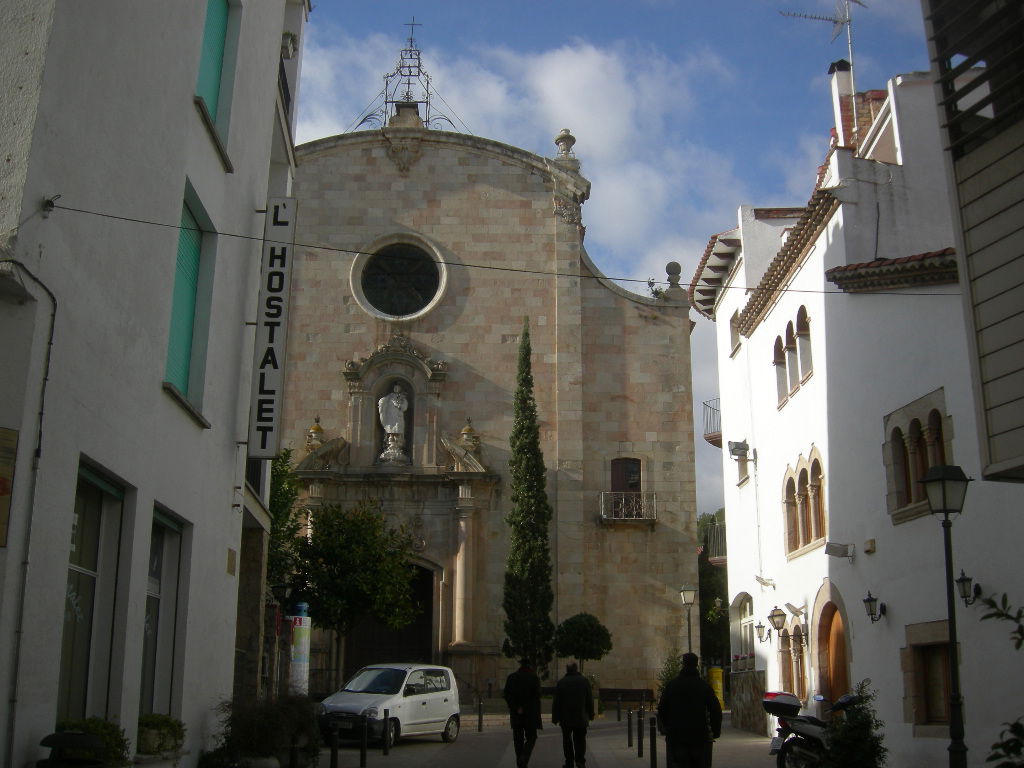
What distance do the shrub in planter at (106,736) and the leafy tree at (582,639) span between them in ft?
60.2

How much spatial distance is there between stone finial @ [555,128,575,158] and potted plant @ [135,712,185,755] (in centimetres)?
2450

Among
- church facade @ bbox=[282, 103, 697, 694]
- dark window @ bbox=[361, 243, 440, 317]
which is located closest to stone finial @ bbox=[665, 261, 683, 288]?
church facade @ bbox=[282, 103, 697, 694]

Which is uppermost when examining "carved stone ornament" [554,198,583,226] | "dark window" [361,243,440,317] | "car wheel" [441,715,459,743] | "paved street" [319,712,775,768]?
"carved stone ornament" [554,198,583,226]

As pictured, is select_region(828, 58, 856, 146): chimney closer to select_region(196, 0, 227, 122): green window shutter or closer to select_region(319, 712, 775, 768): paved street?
select_region(319, 712, 775, 768): paved street

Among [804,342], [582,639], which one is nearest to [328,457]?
[582,639]

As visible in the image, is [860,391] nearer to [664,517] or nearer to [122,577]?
[122,577]

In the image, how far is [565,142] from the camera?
32125 mm

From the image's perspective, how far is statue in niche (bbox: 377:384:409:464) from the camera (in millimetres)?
29109

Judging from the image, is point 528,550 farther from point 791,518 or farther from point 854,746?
point 854,746

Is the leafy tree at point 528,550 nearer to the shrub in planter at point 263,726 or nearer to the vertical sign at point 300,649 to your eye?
the vertical sign at point 300,649

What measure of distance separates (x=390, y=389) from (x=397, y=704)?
1309 centimetres

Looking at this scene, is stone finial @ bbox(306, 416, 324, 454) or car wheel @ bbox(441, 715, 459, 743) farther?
stone finial @ bbox(306, 416, 324, 454)

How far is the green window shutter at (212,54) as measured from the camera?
37.2 feet

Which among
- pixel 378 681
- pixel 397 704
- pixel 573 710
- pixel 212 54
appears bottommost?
pixel 397 704
